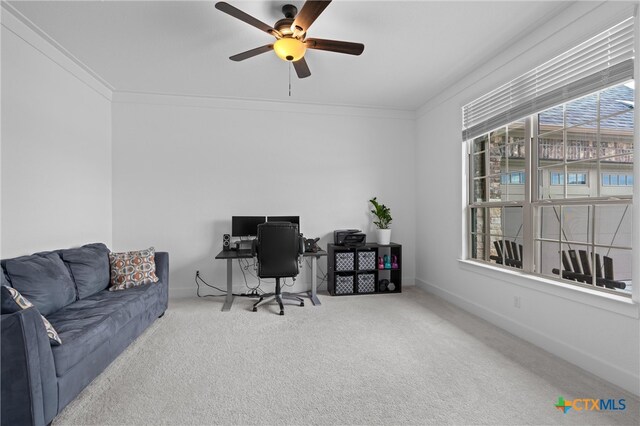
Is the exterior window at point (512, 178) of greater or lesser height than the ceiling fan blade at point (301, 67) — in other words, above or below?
below

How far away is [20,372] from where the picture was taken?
1.50 meters

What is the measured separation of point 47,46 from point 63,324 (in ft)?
8.70

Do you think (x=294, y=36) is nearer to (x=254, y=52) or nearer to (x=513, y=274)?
(x=254, y=52)

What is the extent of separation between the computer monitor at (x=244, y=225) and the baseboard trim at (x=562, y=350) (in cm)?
289

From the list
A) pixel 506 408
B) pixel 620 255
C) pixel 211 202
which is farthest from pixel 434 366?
pixel 211 202

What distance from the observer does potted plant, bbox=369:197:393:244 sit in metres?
4.50

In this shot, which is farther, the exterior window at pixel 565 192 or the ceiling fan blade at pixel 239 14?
the exterior window at pixel 565 192

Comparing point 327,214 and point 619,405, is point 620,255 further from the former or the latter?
point 327,214

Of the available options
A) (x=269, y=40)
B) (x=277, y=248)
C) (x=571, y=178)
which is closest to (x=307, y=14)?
(x=269, y=40)

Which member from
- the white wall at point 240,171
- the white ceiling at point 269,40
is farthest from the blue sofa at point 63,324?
the white ceiling at point 269,40

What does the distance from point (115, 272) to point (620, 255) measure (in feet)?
14.9

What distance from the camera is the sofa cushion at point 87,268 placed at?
2672 mm

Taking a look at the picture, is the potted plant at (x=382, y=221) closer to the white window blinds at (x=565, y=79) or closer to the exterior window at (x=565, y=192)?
the exterior window at (x=565, y=192)

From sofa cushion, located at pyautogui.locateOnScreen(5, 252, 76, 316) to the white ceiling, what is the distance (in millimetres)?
2061
